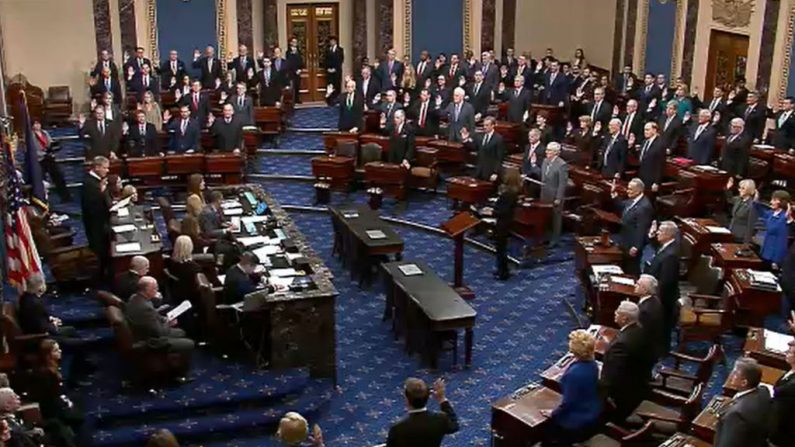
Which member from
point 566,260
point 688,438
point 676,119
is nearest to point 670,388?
point 688,438

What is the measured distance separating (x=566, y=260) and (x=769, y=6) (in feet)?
25.9

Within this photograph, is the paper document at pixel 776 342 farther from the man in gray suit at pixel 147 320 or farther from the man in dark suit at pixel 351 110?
the man in dark suit at pixel 351 110

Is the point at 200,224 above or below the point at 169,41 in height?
below

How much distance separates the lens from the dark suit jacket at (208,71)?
68.7 feet

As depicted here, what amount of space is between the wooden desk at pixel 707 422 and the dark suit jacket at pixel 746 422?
0.44m

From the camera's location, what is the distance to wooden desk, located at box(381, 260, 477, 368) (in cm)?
1053

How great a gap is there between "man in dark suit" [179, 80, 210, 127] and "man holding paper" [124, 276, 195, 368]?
9.02m

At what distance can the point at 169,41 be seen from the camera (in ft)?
72.4

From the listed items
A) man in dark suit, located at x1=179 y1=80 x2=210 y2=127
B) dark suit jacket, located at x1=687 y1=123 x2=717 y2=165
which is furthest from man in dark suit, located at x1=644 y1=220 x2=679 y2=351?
man in dark suit, located at x1=179 y1=80 x2=210 y2=127

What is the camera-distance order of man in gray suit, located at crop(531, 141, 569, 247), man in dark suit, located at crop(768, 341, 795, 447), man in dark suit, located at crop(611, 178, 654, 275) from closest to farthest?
man in dark suit, located at crop(768, 341, 795, 447), man in dark suit, located at crop(611, 178, 654, 275), man in gray suit, located at crop(531, 141, 569, 247)

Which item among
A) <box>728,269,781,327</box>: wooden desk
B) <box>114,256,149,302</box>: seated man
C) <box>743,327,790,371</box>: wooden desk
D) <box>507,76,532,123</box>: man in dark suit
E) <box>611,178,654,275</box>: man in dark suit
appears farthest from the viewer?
<box>507,76,532,123</box>: man in dark suit

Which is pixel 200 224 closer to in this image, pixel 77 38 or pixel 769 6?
pixel 77 38

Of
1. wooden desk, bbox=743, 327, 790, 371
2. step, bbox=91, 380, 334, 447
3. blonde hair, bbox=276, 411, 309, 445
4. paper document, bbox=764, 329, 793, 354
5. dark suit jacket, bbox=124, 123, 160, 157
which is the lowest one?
step, bbox=91, 380, 334, 447

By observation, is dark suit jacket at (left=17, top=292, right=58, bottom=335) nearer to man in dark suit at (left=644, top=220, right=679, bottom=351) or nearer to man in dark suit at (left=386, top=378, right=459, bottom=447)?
man in dark suit at (left=386, top=378, right=459, bottom=447)
